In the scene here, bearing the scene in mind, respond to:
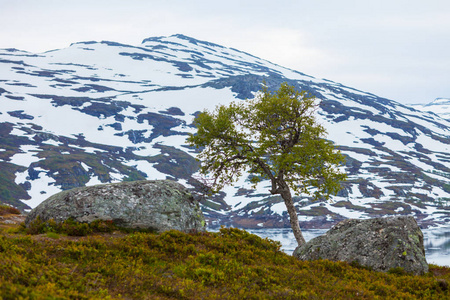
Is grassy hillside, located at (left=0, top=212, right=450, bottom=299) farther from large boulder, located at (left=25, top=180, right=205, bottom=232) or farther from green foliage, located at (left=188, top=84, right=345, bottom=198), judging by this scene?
green foliage, located at (left=188, top=84, right=345, bottom=198)

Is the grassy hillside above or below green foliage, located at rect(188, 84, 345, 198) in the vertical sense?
below

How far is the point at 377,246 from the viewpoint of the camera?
16.9 meters

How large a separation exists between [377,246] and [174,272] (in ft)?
32.7

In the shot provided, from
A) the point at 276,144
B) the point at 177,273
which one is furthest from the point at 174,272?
the point at 276,144

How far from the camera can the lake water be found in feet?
384

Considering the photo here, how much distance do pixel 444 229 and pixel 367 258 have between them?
19663 cm

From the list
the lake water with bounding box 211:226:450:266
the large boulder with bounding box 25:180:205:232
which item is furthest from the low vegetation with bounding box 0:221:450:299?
the lake water with bounding box 211:226:450:266

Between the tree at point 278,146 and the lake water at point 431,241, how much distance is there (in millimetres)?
74207

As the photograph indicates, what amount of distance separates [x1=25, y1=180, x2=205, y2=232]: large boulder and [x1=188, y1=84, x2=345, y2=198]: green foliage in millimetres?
11608

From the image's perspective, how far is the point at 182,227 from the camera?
19766mm

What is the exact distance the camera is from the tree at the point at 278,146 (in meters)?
30.6

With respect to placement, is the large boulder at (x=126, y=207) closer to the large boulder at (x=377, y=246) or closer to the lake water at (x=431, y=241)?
the large boulder at (x=377, y=246)

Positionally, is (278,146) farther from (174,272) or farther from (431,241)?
(431,241)

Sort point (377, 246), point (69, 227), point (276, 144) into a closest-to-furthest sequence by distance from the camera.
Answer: point (69, 227) → point (377, 246) → point (276, 144)
